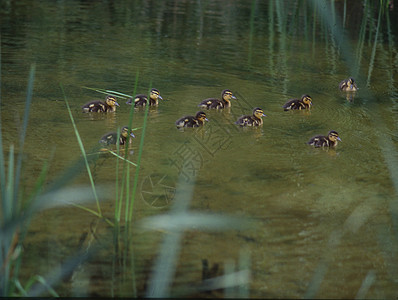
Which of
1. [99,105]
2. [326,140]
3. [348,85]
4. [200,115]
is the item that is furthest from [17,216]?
[348,85]

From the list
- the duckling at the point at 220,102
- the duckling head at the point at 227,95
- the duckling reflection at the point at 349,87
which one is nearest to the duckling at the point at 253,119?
the duckling at the point at 220,102

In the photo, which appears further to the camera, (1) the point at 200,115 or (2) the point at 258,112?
(2) the point at 258,112

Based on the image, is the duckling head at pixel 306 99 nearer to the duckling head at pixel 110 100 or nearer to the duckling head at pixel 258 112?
the duckling head at pixel 258 112

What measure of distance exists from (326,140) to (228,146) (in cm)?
72

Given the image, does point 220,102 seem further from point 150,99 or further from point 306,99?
point 306,99

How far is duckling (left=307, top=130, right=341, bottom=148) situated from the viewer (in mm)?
5168

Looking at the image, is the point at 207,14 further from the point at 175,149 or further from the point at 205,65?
the point at 175,149

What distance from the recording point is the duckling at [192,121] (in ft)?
18.1

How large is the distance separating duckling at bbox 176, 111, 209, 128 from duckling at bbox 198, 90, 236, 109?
0.50 meters

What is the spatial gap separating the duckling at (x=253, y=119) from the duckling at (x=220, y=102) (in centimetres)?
42

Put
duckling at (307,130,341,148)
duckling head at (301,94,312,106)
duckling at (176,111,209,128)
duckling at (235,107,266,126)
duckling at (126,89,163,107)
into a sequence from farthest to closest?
duckling head at (301,94,312,106) < duckling at (126,89,163,107) < duckling at (235,107,266,126) < duckling at (176,111,209,128) < duckling at (307,130,341,148)

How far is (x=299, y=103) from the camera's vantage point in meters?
6.16

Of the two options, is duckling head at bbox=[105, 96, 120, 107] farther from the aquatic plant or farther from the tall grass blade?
the aquatic plant

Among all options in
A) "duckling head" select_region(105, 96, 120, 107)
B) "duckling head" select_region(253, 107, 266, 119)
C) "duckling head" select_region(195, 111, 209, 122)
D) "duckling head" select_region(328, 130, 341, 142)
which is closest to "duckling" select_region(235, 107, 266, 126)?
"duckling head" select_region(253, 107, 266, 119)
